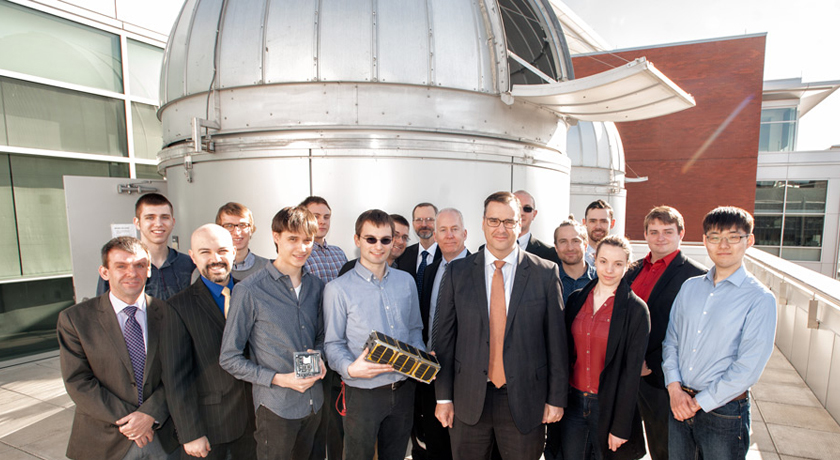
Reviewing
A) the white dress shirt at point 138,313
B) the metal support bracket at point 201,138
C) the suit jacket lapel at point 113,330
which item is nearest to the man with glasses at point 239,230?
the white dress shirt at point 138,313

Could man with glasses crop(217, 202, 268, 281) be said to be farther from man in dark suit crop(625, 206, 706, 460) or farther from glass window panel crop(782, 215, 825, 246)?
glass window panel crop(782, 215, 825, 246)

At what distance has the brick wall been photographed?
17.9 meters

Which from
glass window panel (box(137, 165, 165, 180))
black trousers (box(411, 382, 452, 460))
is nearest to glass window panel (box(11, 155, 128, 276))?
glass window panel (box(137, 165, 165, 180))

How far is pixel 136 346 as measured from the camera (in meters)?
2.32

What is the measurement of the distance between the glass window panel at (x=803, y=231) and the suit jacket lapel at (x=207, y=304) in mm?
24608

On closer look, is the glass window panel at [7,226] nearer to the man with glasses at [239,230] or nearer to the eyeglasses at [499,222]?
the man with glasses at [239,230]

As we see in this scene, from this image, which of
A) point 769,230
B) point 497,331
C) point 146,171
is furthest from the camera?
point 769,230

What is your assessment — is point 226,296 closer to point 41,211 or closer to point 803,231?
point 41,211

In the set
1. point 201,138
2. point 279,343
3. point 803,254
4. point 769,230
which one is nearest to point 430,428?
point 279,343

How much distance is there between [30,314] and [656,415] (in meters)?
9.04

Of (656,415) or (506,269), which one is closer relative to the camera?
(506,269)

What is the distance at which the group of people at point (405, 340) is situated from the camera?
220 centimetres

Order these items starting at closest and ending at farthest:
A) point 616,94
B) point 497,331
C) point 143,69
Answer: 1. point 497,331
2. point 616,94
3. point 143,69

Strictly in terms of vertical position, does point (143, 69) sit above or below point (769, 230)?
above
